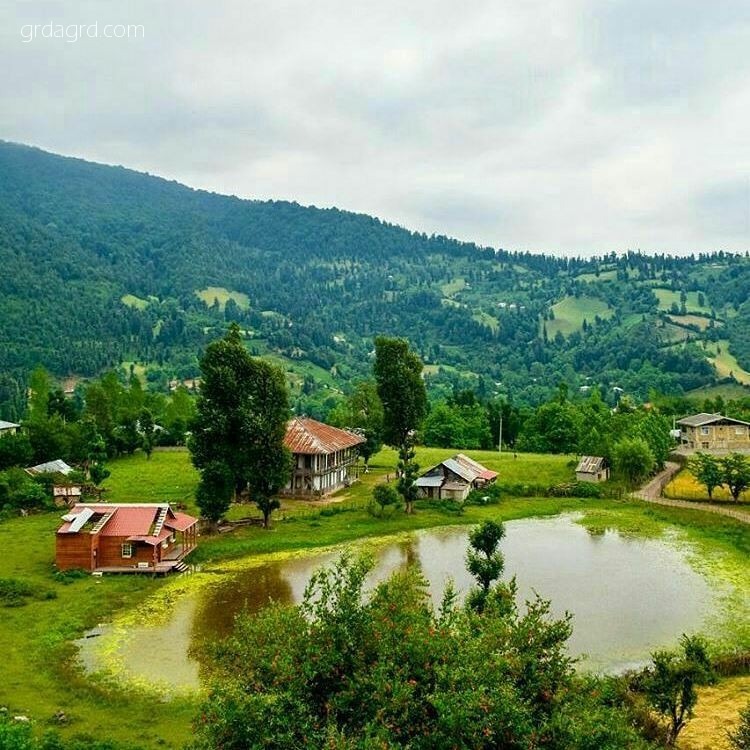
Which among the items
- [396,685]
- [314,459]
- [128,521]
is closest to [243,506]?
[314,459]

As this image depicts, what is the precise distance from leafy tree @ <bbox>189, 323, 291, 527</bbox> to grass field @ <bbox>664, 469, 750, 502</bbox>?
3209 centimetres

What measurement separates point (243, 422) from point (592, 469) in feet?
106

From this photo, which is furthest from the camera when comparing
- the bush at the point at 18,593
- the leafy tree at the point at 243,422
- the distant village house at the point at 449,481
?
the distant village house at the point at 449,481

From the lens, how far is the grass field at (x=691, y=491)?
57875 mm

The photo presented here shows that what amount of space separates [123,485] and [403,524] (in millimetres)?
25153

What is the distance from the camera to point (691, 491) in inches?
2383

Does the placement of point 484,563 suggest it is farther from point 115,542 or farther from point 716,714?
point 115,542

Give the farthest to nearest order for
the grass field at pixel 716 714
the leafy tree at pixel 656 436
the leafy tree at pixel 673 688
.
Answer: the leafy tree at pixel 656 436
the grass field at pixel 716 714
the leafy tree at pixel 673 688

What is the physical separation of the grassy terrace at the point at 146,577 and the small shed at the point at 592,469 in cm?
193

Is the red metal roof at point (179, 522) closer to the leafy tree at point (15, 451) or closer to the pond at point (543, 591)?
the pond at point (543, 591)

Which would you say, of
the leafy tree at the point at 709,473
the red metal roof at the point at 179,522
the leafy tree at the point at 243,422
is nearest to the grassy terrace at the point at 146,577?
the red metal roof at the point at 179,522

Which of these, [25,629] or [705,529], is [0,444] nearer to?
[25,629]

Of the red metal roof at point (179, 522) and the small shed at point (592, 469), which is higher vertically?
the red metal roof at point (179, 522)

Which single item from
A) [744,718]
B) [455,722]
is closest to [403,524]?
[744,718]
